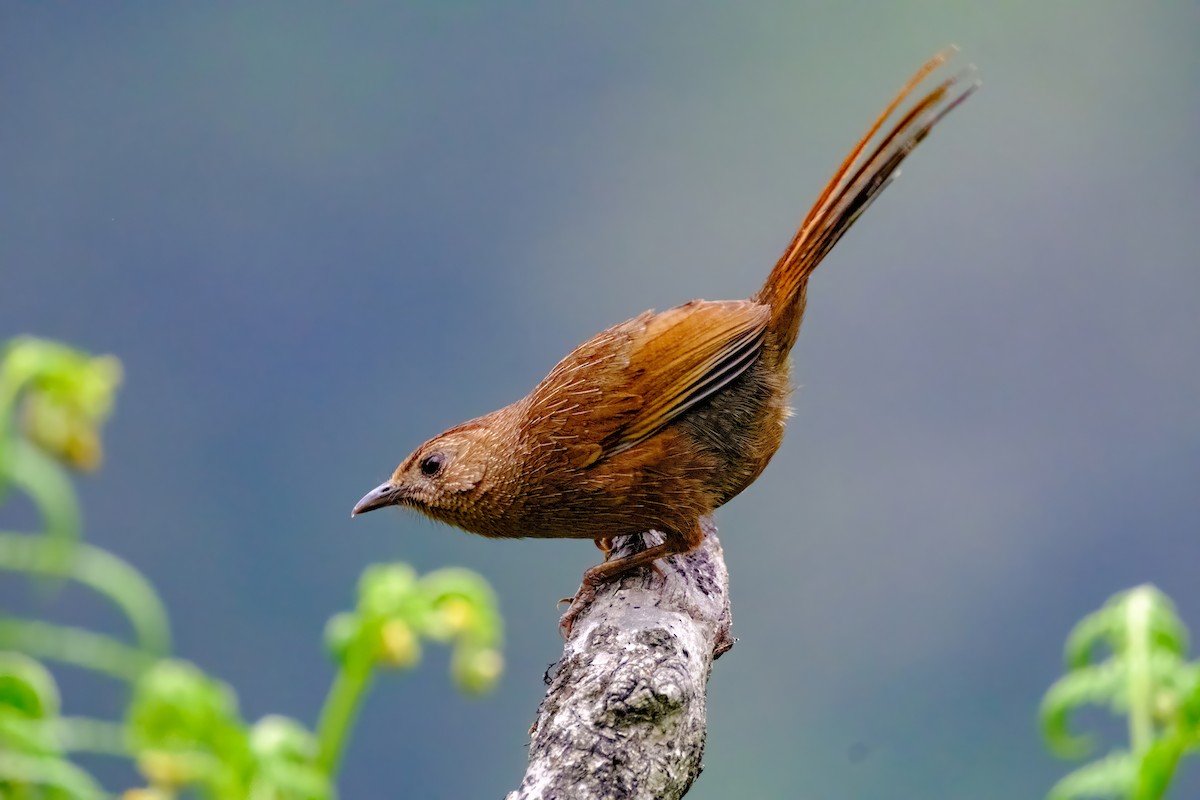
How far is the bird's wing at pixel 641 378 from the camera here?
3.23m

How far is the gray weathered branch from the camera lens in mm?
2484

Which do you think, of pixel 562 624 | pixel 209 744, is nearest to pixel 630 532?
pixel 562 624

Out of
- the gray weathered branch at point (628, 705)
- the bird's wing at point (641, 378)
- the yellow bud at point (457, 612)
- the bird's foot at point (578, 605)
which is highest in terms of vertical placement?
the bird's wing at point (641, 378)

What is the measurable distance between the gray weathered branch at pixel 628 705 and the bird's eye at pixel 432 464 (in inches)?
21.7

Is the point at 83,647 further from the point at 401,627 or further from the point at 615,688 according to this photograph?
the point at 615,688

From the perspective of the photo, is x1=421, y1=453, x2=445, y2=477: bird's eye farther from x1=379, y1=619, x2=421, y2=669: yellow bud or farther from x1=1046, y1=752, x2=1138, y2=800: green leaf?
x1=1046, y1=752, x2=1138, y2=800: green leaf

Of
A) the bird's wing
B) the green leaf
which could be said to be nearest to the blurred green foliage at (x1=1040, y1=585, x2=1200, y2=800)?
the green leaf

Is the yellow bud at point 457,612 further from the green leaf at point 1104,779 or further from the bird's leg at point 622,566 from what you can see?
the green leaf at point 1104,779

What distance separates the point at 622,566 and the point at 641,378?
48cm

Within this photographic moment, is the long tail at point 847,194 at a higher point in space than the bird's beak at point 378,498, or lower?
higher

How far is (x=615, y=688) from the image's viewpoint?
2617 mm

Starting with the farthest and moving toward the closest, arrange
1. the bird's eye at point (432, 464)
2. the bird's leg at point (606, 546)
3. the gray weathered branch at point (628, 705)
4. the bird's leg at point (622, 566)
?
the bird's leg at point (606, 546) → the bird's eye at point (432, 464) → the bird's leg at point (622, 566) → the gray weathered branch at point (628, 705)

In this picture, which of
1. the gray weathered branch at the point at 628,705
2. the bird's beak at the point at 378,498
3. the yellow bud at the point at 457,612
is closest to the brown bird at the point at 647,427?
the bird's beak at the point at 378,498

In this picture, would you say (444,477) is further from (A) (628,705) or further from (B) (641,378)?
(A) (628,705)
